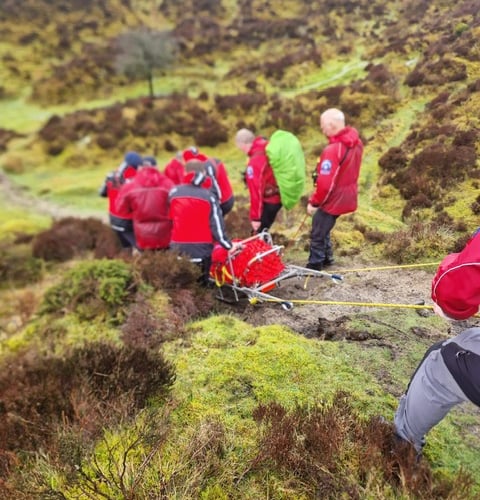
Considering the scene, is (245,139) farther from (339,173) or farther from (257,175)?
(339,173)

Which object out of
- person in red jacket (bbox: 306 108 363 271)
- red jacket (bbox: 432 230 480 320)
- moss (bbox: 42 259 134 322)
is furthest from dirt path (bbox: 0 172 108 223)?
red jacket (bbox: 432 230 480 320)

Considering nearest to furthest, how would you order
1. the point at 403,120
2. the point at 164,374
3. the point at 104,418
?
the point at 104,418
the point at 164,374
the point at 403,120

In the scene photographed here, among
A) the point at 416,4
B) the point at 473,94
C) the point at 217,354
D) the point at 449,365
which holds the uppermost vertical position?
the point at 416,4

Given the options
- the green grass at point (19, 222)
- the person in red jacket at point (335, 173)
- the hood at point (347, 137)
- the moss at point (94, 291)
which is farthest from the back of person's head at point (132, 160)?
the green grass at point (19, 222)

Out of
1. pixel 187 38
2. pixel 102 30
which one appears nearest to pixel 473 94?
pixel 187 38

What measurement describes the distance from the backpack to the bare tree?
23.0 meters

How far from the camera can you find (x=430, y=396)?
2512mm

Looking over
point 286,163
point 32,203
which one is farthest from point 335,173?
point 32,203

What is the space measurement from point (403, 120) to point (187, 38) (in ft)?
100

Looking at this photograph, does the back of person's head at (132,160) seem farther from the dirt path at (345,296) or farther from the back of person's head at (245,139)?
the dirt path at (345,296)

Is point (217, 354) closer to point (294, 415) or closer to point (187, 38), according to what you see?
point (294, 415)

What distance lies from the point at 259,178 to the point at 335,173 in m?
1.39

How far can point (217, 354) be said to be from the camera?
174 inches

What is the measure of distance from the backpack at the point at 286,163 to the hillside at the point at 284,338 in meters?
1.19
